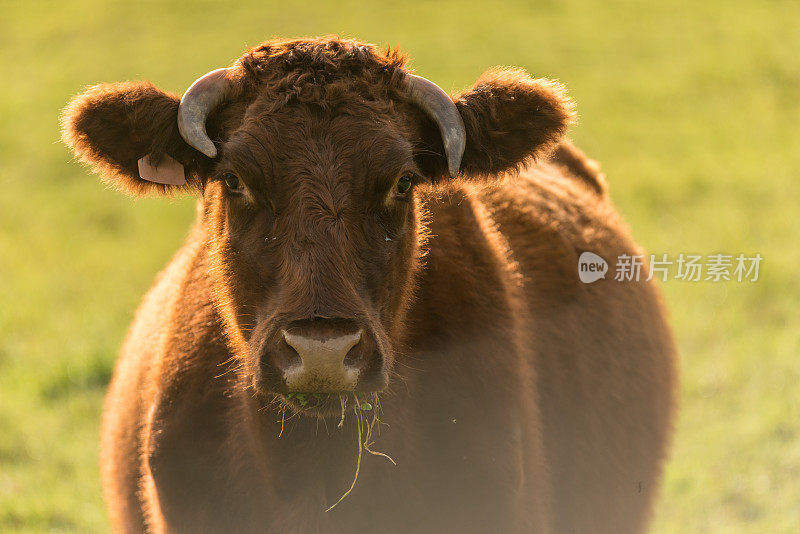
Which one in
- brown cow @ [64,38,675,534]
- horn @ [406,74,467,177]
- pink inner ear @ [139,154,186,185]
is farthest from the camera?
pink inner ear @ [139,154,186,185]

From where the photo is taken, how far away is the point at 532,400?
454 centimetres

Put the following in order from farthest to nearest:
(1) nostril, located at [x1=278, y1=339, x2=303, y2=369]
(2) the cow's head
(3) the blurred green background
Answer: (3) the blurred green background, (2) the cow's head, (1) nostril, located at [x1=278, y1=339, x2=303, y2=369]

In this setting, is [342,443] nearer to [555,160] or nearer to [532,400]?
[532,400]

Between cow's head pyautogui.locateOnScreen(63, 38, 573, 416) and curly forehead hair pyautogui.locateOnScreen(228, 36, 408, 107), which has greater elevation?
curly forehead hair pyautogui.locateOnScreen(228, 36, 408, 107)

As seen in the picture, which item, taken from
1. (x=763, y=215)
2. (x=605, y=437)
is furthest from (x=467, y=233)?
(x=763, y=215)

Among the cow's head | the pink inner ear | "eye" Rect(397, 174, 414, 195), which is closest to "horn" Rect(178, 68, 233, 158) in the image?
the cow's head

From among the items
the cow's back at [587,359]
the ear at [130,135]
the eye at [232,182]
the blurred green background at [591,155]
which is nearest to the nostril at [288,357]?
the eye at [232,182]

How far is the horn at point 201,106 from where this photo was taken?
3.90 meters

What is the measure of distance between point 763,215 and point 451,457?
42.5 ft

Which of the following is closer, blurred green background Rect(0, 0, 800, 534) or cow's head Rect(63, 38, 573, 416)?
cow's head Rect(63, 38, 573, 416)

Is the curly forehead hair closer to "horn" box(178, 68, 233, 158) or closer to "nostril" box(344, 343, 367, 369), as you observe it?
"horn" box(178, 68, 233, 158)

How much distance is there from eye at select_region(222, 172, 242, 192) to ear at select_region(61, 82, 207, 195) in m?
0.28

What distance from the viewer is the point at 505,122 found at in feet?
Answer: 14.1

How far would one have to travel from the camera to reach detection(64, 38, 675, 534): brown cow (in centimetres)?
368
